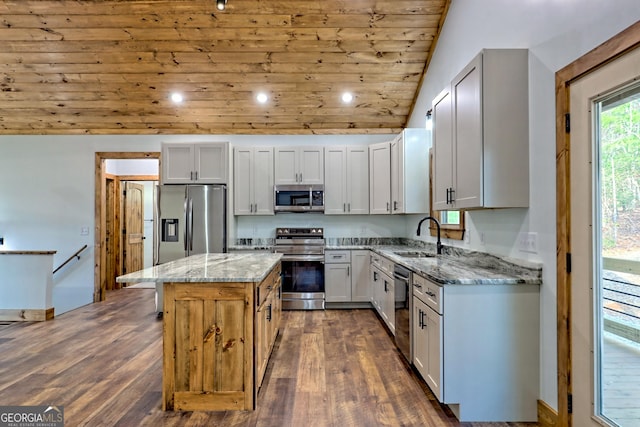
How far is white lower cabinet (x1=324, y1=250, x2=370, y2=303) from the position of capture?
480 cm

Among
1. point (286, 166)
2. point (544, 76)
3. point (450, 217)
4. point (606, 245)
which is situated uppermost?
point (544, 76)

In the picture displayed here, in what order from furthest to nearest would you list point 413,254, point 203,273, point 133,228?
1. point 133,228
2. point 413,254
3. point 203,273

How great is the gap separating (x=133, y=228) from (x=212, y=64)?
4.38 metres

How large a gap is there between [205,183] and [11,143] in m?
→ 3.31

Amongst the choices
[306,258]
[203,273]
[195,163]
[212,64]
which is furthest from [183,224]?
[203,273]

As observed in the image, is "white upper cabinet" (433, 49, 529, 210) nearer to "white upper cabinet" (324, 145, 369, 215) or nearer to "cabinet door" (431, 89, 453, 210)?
"cabinet door" (431, 89, 453, 210)

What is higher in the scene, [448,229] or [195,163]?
[195,163]

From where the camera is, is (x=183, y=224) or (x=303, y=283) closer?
(x=183, y=224)

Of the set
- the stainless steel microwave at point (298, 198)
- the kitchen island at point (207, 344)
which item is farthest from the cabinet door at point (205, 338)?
the stainless steel microwave at point (298, 198)

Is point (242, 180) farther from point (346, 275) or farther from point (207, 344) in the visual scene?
point (207, 344)

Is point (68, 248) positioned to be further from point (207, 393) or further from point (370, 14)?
point (370, 14)

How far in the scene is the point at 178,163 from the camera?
4.88m

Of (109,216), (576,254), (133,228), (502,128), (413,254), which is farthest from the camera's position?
(133,228)

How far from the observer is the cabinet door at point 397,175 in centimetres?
426
